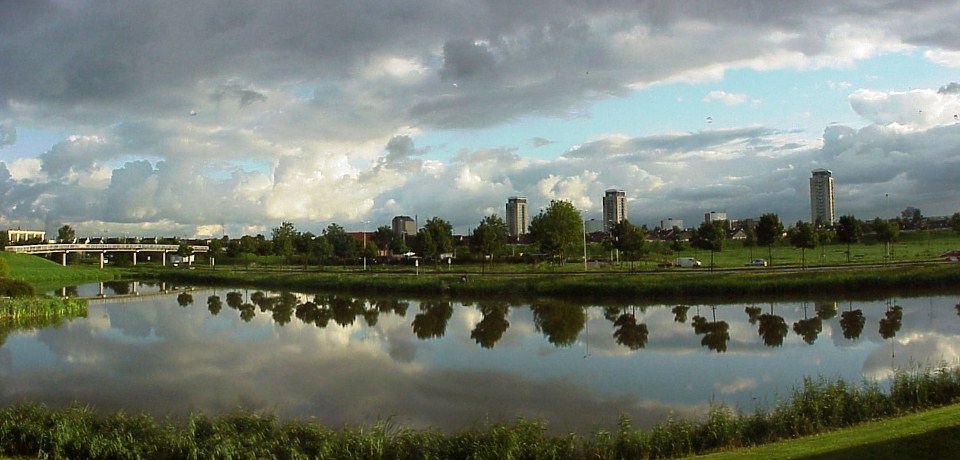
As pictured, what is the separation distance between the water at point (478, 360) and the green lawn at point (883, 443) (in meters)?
3.80

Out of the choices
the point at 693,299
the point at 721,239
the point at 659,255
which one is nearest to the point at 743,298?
the point at 693,299

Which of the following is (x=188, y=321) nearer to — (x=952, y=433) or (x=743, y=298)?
(x=743, y=298)

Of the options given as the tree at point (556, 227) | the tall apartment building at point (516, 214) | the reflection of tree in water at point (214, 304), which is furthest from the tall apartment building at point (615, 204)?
the reflection of tree in water at point (214, 304)

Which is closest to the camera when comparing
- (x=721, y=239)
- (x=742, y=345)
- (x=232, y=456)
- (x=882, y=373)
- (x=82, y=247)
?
(x=232, y=456)

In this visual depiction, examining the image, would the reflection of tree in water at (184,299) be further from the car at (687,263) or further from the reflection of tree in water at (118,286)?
the car at (687,263)

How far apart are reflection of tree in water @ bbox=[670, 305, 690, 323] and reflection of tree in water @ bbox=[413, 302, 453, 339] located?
10564 mm

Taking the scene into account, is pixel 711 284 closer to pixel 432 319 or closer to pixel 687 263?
pixel 432 319

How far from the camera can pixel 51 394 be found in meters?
17.7

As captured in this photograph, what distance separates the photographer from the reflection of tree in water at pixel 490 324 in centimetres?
2642

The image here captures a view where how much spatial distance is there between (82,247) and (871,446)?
121m

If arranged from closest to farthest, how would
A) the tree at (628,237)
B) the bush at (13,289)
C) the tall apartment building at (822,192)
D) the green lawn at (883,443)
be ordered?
the green lawn at (883,443) < the bush at (13,289) < the tree at (628,237) < the tall apartment building at (822,192)

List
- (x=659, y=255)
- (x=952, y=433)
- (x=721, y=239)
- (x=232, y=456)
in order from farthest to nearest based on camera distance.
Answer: (x=659, y=255), (x=721, y=239), (x=232, y=456), (x=952, y=433)

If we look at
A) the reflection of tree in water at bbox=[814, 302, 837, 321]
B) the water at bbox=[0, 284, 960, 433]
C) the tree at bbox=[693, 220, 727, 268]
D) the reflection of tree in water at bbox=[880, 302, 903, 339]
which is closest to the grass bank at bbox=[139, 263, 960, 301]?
the water at bbox=[0, 284, 960, 433]

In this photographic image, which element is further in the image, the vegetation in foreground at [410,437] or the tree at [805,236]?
the tree at [805,236]
